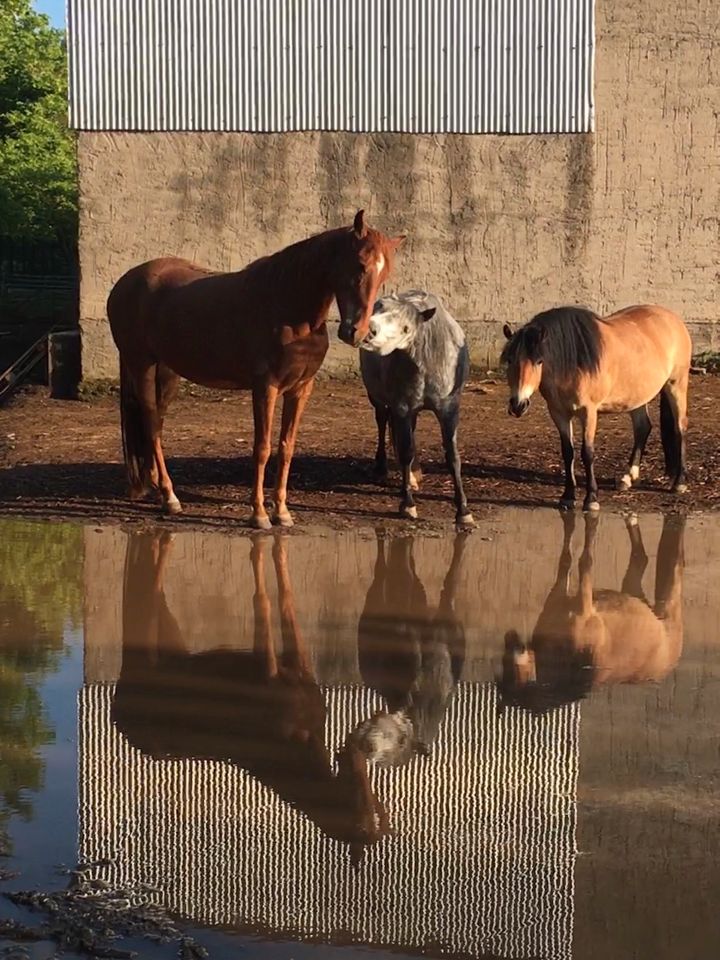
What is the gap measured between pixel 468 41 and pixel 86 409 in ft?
20.8

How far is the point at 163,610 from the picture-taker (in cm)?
782

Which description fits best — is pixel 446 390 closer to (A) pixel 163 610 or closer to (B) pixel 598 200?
(A) pixel 163 610

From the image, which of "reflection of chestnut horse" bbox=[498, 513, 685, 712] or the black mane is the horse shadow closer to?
the black mane

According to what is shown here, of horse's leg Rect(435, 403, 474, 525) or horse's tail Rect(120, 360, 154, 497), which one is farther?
horse's tail Rect(120, 360, 154, 497)

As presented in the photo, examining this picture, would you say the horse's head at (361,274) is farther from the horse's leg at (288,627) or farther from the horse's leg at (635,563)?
the horse's leg at (635,563)

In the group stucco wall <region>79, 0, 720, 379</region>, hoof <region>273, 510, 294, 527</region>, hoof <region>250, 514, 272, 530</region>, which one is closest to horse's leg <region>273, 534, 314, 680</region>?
hoof <region>250, 514, 272, 530</region>

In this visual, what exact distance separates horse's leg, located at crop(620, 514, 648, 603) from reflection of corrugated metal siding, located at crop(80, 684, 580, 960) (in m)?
2.47

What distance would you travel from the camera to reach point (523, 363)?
990 cm

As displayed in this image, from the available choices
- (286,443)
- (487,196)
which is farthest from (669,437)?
(487,196)

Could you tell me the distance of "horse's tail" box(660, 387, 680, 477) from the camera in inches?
440

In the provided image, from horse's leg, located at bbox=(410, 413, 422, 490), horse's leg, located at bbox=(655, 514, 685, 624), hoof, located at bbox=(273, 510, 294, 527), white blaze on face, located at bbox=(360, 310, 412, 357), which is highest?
white blaze on face, located at bbox=(360, 310, 412, 357)

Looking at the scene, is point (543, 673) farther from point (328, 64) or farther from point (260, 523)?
point (328, 64)

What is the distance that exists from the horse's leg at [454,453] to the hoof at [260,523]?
4.32ft

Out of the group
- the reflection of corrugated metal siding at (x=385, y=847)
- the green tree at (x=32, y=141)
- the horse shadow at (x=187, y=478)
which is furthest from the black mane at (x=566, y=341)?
the green tree at (x=32, y=141)
